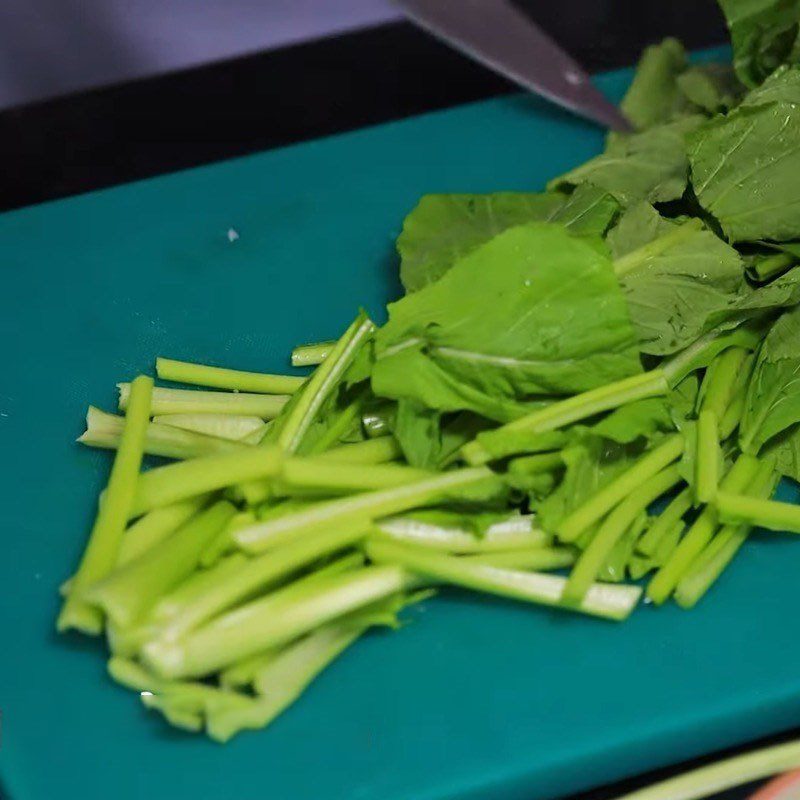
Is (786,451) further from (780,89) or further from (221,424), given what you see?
(221,424)

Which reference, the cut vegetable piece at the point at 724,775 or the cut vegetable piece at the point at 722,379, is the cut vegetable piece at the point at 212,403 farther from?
the cut vegetable piece at the point at 724,775

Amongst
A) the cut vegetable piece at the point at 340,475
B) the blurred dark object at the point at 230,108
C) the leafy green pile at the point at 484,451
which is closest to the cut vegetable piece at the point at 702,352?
the leafy green pile at the point at 484,451

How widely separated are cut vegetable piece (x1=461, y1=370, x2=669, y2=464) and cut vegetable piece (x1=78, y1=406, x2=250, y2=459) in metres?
0.28

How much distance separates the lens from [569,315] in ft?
4.50

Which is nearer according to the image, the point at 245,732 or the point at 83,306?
the point at 245,732

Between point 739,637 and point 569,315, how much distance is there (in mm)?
418

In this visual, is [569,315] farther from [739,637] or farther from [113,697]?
[113,697]

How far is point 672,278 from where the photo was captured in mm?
1506

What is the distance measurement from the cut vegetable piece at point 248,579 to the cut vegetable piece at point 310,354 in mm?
372

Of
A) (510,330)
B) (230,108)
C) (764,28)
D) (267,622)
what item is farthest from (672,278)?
(230,108)

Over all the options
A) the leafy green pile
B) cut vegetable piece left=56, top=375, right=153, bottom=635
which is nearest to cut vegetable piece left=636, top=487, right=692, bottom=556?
the leafy green pile

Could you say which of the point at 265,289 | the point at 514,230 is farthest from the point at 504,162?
the point at 514,230

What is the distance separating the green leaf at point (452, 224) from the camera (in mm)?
1573

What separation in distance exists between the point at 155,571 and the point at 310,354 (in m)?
0.45
